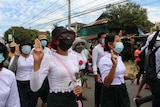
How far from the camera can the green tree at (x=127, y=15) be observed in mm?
27016

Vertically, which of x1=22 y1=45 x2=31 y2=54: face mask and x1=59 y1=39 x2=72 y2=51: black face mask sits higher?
x1=59 y1=39 x2=72 y2=51: black face mask

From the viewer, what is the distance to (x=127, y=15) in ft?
88.3

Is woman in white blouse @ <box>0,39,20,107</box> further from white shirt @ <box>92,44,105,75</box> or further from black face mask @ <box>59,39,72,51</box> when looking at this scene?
white shirt @ <box>92,44,105,75</box>

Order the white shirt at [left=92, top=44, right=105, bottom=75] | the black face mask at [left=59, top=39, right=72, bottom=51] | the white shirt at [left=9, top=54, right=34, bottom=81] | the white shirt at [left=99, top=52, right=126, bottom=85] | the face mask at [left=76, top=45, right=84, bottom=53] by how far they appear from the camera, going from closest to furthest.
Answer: the black face mask at [left=59, top=39, right=72, bottom=51], the white shirt at [left=99, top=52, right=126, bottom=85], the white shirt at [left=9, top=54, right=34, bottom=81], the white shirt at [left=92, top=44, right=105, bottom=75], the face mask at [left=76, top=45, right=84, bottom=53]

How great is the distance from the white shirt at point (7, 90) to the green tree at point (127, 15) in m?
24.9

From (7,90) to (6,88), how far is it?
0.8 inches

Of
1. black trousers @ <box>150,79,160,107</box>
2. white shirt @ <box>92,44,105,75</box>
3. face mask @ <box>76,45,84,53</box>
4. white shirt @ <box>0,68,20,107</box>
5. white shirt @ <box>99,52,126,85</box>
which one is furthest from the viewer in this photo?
face mask @ <box>76,45,84,53</box>

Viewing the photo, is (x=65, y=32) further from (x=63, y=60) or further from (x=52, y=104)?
(x=52, y=104)

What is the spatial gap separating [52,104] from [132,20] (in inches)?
977

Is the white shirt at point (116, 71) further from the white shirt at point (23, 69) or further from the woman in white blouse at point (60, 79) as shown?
the white shirt at point (23, 69)

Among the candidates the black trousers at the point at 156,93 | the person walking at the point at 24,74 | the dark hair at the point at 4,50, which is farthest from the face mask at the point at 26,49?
the dark hair at the point at 4,50

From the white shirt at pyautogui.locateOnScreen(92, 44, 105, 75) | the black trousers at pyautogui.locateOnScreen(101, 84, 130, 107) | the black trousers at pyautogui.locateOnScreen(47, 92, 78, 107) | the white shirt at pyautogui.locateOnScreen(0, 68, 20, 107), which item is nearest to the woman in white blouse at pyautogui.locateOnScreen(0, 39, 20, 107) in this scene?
the white shirt at pyautogui.locateOnScreen(0, 68, 20, 107)

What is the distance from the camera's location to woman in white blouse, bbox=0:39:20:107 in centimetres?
273

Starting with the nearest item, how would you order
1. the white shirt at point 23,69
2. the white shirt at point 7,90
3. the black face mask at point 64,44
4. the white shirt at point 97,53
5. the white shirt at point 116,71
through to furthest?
the white shirt at point 7,90 → the black face mask at point 64,44 → the white shirt at point 116,71 → the white shirt at point 23,69 → the white shirt at point 97,53
